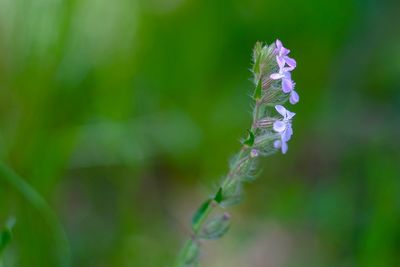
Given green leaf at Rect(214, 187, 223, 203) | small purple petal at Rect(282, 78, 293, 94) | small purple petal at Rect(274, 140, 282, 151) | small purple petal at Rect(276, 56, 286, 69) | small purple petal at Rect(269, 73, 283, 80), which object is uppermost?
small purple petal at Rect(276, 56, 286, 69)

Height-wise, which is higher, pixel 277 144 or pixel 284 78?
pixel 284 78

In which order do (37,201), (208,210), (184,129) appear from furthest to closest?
(184,129) → (37,201) → (208,210)

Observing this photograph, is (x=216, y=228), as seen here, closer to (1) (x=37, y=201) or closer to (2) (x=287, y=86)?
(2) (x=287, y=86)

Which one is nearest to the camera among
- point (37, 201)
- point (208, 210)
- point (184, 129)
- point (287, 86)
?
point (287, 86)

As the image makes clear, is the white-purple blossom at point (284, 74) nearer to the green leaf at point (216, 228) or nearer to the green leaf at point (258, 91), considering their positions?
the green leaf at point (258, 91)

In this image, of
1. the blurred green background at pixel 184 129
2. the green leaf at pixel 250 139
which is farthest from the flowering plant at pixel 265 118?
the blurred green background at pixel 184 129

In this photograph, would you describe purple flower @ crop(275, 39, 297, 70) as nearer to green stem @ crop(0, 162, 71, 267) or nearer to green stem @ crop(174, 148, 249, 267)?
green stem @ crop(174, 148, 249, 267)

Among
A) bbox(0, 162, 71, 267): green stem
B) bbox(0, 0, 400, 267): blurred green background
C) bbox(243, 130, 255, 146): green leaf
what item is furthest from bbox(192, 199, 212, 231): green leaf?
bbox(0, 0, 400, 267): blurred green background

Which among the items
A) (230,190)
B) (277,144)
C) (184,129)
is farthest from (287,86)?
(184,129)
